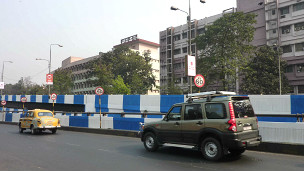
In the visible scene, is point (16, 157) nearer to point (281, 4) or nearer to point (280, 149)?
point (280, 149)

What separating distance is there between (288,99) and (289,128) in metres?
5.03

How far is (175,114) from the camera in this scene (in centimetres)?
812

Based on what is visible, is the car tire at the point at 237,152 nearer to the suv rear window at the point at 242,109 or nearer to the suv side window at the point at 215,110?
the suv rear window at the point at 242,109

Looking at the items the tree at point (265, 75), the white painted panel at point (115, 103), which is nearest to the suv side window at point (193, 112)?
the white painted panel at point (115, 103)

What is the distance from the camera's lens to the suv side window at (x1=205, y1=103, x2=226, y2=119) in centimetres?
683

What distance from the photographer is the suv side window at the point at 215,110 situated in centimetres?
683

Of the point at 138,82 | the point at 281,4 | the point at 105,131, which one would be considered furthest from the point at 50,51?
the point at 281,4

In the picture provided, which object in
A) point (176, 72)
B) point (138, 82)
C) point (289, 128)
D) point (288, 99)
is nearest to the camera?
point (289, 128)

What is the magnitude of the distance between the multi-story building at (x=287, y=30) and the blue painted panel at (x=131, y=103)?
2619cm

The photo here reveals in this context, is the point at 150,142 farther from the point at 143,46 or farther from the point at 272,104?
the point at 143,46

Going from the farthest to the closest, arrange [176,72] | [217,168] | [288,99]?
[176,72], [288,99], [217,168]

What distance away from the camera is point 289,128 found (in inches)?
349

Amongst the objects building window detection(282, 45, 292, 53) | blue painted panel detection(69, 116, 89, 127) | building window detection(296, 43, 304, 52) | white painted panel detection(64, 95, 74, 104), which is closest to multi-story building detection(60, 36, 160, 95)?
building window detection(282, 45, 292, 53)

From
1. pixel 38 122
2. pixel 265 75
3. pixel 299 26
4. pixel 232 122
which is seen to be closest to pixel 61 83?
pixel 265 75
